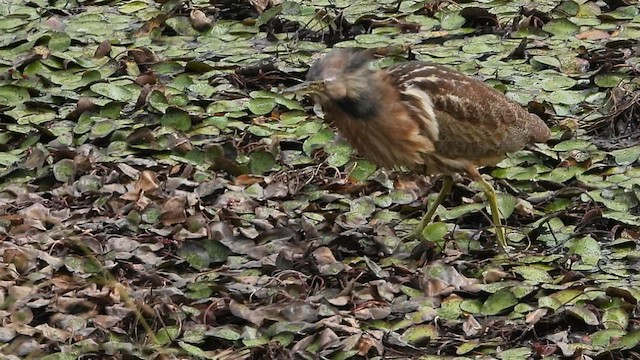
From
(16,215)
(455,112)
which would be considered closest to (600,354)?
(455,112)

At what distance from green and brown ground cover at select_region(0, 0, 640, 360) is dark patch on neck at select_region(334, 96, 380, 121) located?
20.6 inches

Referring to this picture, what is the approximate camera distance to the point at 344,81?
19.2 feet

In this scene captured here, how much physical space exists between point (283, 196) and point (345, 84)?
97 cm

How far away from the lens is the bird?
589cm

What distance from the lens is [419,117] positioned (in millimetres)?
6133

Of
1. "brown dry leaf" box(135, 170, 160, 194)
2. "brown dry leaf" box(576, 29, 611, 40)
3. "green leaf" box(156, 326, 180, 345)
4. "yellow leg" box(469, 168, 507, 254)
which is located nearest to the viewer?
"green leaf" box(156, 326, 180, 345)

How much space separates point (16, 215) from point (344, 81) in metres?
1.63

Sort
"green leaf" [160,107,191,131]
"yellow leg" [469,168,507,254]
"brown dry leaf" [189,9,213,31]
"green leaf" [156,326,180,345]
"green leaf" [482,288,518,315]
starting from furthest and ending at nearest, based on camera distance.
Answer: "brown dry leaf" [189,9,213,31] < "green leaf" [160,107,191,131] < "yellow leg" [469,168,507,254] < "green leaf" [482,288,518,315] < "green leaf" [156,326,180,345]

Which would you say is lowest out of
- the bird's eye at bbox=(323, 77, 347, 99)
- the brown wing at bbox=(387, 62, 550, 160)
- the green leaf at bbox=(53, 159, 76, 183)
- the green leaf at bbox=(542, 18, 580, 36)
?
the green leaf at bbox=(542, 18, 580, 36)

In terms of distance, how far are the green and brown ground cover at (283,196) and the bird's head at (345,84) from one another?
0.57 meters

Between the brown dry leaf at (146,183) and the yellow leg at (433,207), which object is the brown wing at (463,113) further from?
the brown dry leaf at (146,183)

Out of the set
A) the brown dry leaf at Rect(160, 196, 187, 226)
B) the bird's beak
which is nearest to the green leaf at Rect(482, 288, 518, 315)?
the bird's beak

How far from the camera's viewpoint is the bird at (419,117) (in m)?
5.89

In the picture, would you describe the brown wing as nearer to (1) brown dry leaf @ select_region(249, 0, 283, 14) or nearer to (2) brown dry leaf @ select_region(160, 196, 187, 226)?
(2) brown dry leaf @ select_region(160, 196, 187, 226)
